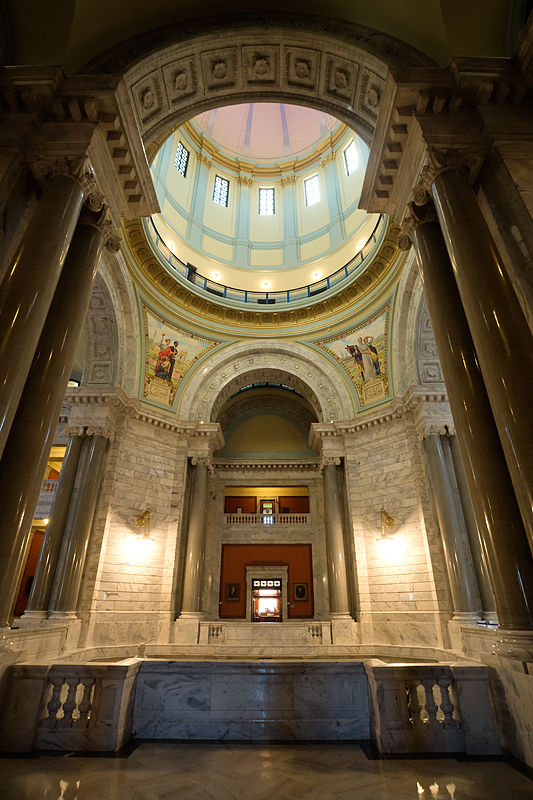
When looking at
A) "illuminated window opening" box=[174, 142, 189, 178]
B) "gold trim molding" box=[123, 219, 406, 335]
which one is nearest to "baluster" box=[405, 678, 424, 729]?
"gold trim molding" box=[123, 219, 406, 335]

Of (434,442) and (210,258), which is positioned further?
(210,258)

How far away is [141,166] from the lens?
23.0 feet

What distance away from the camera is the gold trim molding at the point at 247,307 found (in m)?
14.3

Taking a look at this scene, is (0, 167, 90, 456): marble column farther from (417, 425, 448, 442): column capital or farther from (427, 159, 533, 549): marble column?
(417, 425, 448, 442): column capital

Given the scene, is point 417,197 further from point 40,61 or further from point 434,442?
point 434,442

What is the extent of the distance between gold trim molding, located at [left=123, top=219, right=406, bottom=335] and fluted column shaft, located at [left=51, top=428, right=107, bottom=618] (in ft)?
20.9

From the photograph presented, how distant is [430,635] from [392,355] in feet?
29.0

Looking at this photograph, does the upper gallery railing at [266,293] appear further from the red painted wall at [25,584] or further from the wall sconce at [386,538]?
the red painted wall at [25,584]

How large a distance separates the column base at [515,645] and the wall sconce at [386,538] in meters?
9.16

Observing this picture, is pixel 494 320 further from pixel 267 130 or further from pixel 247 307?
pixel 267 130

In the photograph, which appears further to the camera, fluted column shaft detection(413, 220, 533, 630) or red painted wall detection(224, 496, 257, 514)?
red painted wall detection(224, 496, 257, 514)

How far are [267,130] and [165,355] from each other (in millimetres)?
15741

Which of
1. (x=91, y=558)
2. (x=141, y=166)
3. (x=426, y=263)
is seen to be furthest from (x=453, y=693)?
(x=91, y=558)

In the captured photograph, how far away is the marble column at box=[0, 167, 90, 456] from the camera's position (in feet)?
15.3
